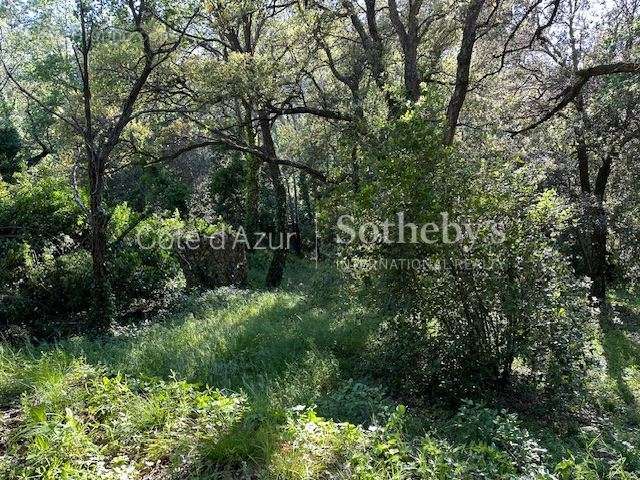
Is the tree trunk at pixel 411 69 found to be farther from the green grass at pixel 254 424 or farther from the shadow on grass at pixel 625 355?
the shadow on grass at pixel 625 355

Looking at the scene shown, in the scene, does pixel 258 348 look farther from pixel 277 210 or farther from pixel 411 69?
pixel 277 210

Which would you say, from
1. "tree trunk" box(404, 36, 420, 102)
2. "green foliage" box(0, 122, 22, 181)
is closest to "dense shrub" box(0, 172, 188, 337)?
"tree trunk" box(404, 36, 420, 102)

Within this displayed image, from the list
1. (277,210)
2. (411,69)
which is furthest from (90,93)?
(277,210)

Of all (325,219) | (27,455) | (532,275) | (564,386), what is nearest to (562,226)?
(532,275)

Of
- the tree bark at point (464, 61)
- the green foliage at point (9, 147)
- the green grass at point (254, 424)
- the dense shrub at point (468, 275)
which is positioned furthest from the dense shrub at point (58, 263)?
the green foliage at point (9, 147)

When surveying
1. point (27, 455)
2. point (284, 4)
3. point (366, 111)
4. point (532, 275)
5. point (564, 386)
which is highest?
point (284, 4)

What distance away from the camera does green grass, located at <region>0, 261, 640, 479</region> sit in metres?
2.89

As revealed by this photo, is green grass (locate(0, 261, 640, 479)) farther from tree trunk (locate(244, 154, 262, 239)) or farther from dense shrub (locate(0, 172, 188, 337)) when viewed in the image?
tree trunk (locate(244, 154, 262, 239))

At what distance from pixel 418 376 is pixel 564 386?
150 centimetres

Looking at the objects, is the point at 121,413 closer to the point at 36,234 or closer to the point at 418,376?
the point at 418,376

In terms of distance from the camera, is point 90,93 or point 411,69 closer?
point 90,93

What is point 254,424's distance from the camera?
10.7 ft

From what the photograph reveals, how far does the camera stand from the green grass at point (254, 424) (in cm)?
289

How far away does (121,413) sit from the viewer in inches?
136
